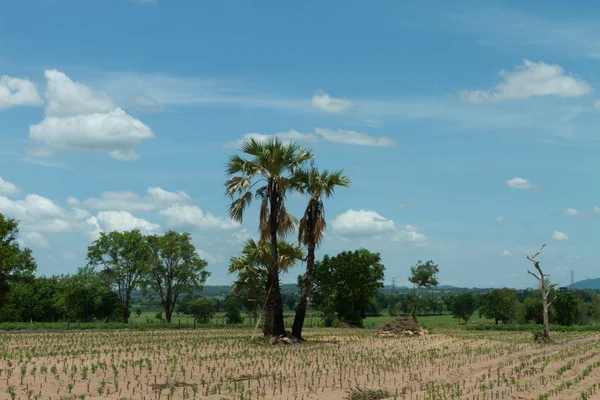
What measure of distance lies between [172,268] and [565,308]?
52304mm

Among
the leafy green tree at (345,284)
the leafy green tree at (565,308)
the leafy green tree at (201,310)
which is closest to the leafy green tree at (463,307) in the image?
the leafy green tree at (565,308)

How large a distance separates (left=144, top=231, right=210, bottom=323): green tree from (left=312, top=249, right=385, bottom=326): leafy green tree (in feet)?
48.9

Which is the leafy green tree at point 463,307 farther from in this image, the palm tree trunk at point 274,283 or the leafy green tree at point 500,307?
the palm tree trunk at point 274,283

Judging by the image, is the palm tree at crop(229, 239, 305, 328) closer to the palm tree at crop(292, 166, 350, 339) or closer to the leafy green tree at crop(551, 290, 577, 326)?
the palm tree at crop(292, 166, 350, 339)

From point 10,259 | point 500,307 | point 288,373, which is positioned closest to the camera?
point 288,373

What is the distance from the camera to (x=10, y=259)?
5775cm

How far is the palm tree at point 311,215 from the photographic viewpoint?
36406 mm

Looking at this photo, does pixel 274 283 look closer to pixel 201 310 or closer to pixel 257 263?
pixel 257 263

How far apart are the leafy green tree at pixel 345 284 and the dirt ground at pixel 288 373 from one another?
44840 millimetres

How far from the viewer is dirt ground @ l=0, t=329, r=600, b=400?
18.6m

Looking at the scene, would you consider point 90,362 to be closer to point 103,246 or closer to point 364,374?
point 364,374

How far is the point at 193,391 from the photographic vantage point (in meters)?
18.5

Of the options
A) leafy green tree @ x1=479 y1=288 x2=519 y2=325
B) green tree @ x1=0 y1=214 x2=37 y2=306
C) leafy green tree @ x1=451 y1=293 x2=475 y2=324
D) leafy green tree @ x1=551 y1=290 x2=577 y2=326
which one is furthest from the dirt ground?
leafy green tree @ x1=451 y1=293 x2=475 y2=324

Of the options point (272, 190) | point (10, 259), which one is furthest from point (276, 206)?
point (10, 259)
